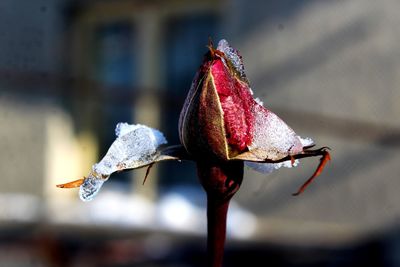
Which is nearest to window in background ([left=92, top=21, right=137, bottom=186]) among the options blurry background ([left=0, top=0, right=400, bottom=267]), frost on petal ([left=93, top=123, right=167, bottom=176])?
blurry background ([left=0, top=0, right=400, bottom=267])

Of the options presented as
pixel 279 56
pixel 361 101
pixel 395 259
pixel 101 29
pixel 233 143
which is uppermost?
pixel 101 29

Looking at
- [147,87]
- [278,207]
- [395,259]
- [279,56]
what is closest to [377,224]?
[395,259]

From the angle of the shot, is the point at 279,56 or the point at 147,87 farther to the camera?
the point at 147,87

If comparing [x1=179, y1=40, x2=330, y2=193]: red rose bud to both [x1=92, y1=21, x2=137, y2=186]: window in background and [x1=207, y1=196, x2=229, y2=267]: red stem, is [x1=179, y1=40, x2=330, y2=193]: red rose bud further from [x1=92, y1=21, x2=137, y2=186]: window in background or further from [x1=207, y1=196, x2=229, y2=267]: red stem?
[x1=92, y1=21, x2=137, y2=186]: window in background

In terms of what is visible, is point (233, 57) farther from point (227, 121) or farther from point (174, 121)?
point (174, 121)

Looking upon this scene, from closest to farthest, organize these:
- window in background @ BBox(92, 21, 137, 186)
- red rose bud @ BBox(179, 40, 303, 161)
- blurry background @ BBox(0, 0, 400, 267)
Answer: red rose bud @ BBox(179, 40, 303, 161), blurry background @ BBox(0, 0, 400, 267), window in background @ BBox(92, 21, 137, 186)

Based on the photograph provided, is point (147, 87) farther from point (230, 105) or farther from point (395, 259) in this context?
point (230, 105)
